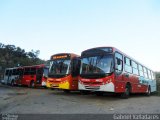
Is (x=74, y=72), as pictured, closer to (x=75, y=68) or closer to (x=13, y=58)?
(x=75, y=68)

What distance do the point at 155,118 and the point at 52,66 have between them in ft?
36.5

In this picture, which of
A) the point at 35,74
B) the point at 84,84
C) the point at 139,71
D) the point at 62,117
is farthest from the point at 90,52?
the point at 35,74

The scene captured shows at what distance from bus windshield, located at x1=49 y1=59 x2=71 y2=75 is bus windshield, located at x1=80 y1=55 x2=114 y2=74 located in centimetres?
235

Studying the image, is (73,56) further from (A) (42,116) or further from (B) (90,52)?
(A) (42,116)

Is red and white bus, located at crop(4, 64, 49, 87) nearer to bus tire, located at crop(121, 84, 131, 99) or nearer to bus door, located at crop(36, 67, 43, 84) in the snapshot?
bus door, located at crop(36, 67, 43, 84)

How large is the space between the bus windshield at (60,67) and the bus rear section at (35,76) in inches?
338

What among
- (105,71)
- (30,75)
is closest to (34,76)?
(30,75)

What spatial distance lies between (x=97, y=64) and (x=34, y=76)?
52.3 feet

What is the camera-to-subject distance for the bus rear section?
88.7 feet

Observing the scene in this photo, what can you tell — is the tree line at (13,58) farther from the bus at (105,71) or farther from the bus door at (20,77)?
the bus at (105,71)

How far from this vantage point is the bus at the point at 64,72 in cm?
1708

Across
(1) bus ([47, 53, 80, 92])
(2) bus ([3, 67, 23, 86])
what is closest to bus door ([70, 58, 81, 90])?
(1) bus ([47, 53, 80, 92])

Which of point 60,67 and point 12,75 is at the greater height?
point 12,75

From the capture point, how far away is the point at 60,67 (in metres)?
17.7
